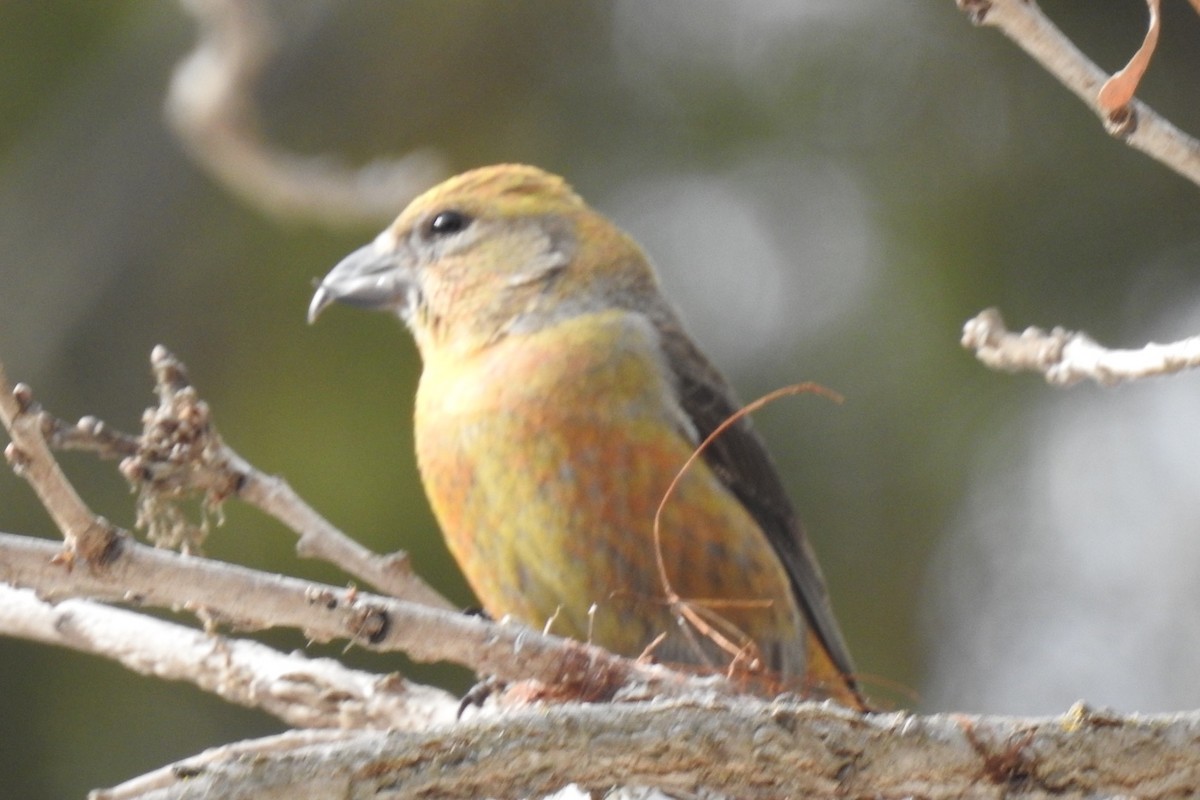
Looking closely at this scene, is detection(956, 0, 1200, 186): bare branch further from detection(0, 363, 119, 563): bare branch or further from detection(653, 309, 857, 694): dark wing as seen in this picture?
detection(653, 309, 857, 694): dark wing

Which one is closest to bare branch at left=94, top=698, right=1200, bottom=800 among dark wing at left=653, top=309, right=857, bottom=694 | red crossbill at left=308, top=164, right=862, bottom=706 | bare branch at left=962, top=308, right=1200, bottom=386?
bare branch at left=962, top=308, right=1200, bottom=386

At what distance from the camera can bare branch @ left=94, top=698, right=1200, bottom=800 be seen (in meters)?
1.41

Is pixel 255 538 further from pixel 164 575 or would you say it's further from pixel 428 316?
pixel 164 575

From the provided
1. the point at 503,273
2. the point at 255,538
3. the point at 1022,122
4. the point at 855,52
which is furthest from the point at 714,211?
the point at 503,273

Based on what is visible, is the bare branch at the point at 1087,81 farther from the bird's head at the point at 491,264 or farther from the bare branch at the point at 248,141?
the bare branch at the point at 248,141

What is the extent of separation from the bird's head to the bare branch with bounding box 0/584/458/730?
0.61 metres

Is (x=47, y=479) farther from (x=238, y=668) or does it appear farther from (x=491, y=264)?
(x=491, y=264)

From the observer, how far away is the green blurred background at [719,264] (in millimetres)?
4289

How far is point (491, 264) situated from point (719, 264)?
2.17 m

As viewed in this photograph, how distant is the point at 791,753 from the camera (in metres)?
1.48

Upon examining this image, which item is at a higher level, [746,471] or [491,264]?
[491,264]

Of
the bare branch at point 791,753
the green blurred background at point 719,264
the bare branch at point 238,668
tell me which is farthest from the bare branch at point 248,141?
the bare branch at point 791,753

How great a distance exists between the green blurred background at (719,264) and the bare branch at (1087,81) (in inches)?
106

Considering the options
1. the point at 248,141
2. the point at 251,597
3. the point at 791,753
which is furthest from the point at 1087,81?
the point at 248,141
